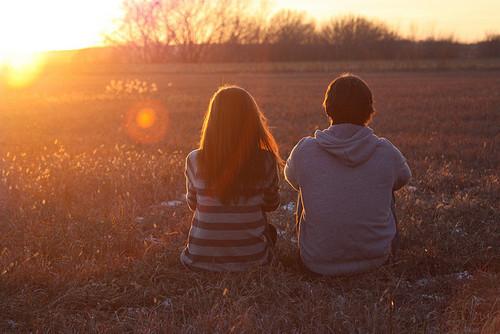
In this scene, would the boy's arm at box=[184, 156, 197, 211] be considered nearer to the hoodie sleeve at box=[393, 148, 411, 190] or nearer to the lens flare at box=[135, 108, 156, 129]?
the hoodie sleeve at box=[393, 148, 411, 190]

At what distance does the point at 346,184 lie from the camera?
3.60 meters

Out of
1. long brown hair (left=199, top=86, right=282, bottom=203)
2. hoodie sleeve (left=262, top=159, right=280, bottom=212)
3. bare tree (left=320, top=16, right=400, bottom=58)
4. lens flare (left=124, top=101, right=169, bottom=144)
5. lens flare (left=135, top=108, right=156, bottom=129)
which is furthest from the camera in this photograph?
bare tree (left=320, top=16, right=400, bottom=58)

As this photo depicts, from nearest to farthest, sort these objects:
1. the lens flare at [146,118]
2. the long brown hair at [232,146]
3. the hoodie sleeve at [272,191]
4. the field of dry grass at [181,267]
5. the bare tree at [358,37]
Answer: the field of dry grass at [181,267]
the long brown hair at [232,146]
the hoodie sleeve at [272,191]
the lens flare at [146,118]
the bare tree at [358,37]

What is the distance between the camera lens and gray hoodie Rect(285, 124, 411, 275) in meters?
3.56

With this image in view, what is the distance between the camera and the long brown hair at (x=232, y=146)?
3.65m

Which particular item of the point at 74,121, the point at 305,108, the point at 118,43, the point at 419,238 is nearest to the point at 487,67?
the point at 305,108

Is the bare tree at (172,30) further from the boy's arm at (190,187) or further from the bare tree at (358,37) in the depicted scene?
the boy's arm at (190,187)

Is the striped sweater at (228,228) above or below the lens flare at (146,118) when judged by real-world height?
above

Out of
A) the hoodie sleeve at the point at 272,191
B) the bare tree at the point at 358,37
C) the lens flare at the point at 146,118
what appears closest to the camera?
the hoodie sleeve at the point at 272,191

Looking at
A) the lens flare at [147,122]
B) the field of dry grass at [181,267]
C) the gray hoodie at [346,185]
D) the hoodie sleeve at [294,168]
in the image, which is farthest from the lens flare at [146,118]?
the gray hoodie at [346,185]

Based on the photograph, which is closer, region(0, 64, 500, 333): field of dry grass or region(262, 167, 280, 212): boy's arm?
region(0, 64, 500, 333): field of dry grass

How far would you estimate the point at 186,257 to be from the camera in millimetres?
3957

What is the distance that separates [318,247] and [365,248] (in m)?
0.34

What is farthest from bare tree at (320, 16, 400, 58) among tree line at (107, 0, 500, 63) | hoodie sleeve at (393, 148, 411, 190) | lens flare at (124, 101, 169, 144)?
hoodie sleeve at (393, 148, 411, 190)
